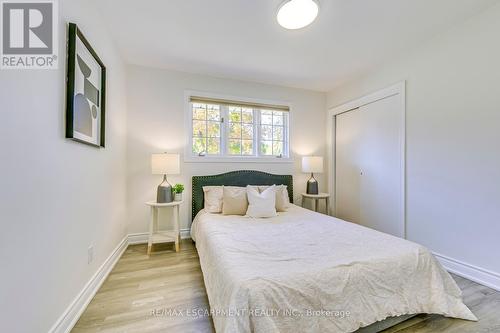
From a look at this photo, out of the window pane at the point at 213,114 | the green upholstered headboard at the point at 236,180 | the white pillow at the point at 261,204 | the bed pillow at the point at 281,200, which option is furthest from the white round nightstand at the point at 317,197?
the window pane at the point at 213,114

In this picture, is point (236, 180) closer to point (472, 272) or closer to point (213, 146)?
point (213, 146)

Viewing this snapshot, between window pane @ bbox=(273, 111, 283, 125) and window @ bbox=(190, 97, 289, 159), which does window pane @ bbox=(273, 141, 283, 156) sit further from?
window pane @ bbox=(273, 111, 283, 125)

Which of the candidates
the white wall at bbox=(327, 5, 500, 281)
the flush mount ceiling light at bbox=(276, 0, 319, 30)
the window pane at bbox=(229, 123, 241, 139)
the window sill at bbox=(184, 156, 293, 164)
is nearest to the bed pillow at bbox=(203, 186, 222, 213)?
the window sill at bbox=(184, 156, 293, 164)

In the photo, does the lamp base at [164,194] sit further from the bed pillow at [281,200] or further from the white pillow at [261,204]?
the bed pillow at [281,200]

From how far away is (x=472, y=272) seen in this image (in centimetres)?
206

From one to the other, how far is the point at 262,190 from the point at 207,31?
2.06 m

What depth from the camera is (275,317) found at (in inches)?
43.3

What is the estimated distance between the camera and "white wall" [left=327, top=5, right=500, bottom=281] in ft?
6.43

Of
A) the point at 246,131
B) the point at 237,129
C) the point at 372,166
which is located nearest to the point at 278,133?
the point at 246,131

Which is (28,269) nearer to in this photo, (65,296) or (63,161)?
(65,296)

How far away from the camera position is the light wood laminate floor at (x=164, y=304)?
145cm

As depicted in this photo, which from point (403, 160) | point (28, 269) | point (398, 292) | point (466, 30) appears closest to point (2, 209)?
point (28, 269)

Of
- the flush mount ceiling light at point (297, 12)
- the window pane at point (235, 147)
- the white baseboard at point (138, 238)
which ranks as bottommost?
the white baseboard at point (138, 238)

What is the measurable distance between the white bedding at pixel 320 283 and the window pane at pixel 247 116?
7.24ft
